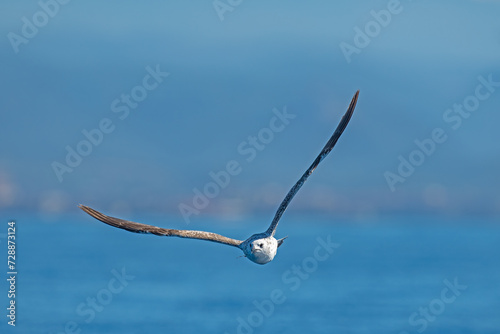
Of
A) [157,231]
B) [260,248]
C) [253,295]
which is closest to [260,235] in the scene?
[260,248]

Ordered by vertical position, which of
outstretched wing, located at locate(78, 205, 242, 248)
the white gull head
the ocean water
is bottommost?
the white gull head

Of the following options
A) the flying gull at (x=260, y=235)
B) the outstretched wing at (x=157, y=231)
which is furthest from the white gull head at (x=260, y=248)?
the outstretched wing at (x=157, y=231)

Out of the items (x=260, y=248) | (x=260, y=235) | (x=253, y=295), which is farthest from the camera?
(x=253, y=295)

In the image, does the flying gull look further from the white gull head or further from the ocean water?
→ the ocean water

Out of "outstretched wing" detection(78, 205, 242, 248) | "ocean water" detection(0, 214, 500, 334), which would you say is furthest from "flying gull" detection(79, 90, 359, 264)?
"ocean water" detection(0, 214, 500, 334)

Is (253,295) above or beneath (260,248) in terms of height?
above

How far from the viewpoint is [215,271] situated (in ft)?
419

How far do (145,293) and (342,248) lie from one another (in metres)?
99.0

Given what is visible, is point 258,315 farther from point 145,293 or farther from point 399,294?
point 399,294

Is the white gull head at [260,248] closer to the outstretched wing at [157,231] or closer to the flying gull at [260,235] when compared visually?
the flying gull at [260,235]

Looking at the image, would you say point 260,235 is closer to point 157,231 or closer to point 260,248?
point 260,248

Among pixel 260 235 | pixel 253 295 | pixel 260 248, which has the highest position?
pixel 253 295

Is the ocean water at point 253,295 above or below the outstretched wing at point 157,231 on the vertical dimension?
above

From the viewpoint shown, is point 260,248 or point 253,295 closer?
point 260,248
